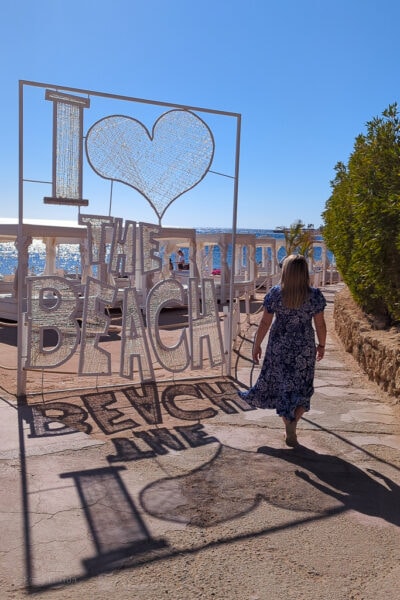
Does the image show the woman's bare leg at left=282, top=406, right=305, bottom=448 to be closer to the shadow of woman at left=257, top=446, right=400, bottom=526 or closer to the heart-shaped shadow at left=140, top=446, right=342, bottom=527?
the shadow of woman at left=257, top=446, right=400, bottom=526

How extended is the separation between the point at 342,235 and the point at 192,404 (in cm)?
515

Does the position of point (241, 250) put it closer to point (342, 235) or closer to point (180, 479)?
point (342, 235)

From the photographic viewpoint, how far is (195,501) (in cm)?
377

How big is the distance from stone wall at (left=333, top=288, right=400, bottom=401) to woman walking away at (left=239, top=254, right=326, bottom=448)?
170cm

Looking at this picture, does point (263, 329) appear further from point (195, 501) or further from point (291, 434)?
point (195, 501)

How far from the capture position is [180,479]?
4137 mm

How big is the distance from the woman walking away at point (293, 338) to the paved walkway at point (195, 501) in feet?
1.20

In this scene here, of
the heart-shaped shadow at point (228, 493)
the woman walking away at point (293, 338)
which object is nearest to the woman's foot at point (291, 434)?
the woman walking away at point (293, 338)

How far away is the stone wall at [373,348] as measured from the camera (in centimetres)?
636

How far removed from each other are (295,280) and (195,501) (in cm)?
184

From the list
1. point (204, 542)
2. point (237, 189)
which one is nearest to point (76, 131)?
point (237, 189)

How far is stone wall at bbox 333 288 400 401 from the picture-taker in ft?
20.9

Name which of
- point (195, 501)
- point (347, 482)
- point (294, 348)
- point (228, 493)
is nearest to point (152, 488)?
point (195, 501)

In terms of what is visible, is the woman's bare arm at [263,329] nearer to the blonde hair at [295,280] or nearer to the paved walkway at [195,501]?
the blonde hair at [295,280]
